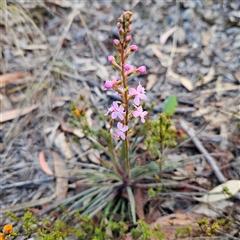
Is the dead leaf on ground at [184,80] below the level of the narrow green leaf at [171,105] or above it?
above

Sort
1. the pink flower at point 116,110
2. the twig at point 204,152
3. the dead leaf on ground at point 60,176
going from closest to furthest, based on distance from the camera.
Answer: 1. the pink flower at point 116,110
2. the twig at point 204,152
3. the dead leaf on ground at point 60,176

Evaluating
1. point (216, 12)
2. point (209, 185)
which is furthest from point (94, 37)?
point (209, 185)

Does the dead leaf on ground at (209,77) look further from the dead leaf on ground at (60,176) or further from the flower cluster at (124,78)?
the flower cluster at (124,78)

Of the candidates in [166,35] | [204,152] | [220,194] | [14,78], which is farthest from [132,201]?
[166,35]

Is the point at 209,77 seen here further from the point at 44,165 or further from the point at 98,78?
A: the point at 44,165

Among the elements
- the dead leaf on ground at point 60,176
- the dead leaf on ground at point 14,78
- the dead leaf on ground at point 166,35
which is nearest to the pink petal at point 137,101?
the dead leaf on ground at point 60,176

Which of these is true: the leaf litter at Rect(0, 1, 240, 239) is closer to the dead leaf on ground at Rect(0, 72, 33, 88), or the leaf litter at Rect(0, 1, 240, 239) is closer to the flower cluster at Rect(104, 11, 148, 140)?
the dead leaf on ground at Rect(0, 72, 33, 88)

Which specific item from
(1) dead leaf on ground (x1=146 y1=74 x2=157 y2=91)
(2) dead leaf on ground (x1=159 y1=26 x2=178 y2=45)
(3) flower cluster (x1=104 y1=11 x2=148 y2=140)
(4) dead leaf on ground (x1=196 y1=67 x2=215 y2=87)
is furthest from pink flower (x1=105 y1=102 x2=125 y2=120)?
(2) dead leaf on ground (x1=159 y1=26 x2=178 y2=45)
